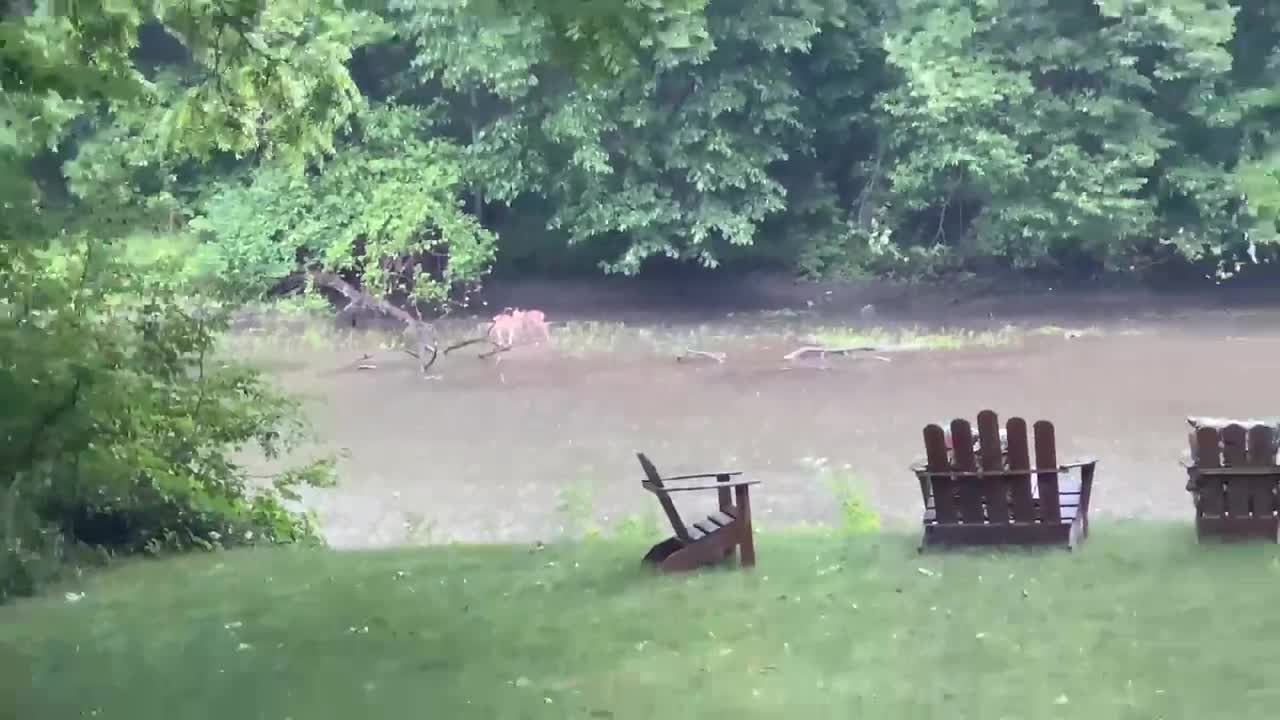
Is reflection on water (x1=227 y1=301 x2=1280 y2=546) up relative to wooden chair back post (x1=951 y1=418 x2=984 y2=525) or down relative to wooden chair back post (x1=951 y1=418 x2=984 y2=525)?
down

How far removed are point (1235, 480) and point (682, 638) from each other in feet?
9.86

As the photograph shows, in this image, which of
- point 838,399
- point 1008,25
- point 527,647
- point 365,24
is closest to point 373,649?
point 527,647

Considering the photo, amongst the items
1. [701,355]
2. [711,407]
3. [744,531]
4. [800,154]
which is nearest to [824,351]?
[701,355]

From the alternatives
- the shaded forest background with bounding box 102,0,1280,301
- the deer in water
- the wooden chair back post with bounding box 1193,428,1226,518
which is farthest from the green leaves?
the wooden chair back post with bounding box 1193,428,1226,518

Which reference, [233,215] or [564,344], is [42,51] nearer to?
[564,344]

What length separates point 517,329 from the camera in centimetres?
2184

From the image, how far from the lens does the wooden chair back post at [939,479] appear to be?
23.2ft

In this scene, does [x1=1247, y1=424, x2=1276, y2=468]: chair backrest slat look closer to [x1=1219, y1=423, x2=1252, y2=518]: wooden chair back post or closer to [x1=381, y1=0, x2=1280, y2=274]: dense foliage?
[x1=1219, y1=423, x2=1252, y2=518]: wooden chair back post

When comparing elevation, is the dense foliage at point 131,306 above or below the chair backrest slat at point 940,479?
above

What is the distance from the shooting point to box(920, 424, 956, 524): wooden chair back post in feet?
23.2

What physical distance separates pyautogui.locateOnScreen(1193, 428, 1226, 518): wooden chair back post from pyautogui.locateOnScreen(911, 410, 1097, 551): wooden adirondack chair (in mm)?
625

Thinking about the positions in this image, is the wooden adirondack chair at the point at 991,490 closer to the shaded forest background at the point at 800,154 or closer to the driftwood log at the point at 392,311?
the driftwood log at the point at 392,311

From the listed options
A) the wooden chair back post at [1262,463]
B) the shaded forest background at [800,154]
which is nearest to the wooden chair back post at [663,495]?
the wooden chair back post at [1262,463]

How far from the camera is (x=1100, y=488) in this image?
12328 mm
